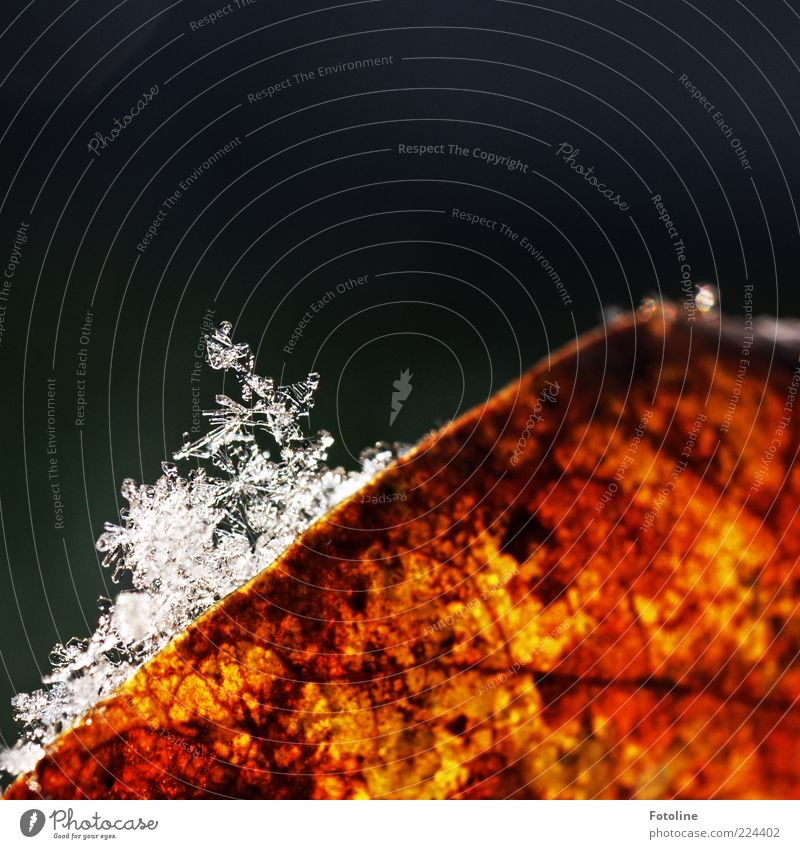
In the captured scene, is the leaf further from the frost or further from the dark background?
the dark background

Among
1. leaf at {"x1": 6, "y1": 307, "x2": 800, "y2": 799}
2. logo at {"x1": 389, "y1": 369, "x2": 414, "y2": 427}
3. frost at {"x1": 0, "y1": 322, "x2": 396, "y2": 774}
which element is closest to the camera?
leaf at {"x1": 6, "y1": 307, "x2": 800, "y2": 799}

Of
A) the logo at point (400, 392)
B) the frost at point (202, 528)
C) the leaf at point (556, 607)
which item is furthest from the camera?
the logo at point (400, 392)
